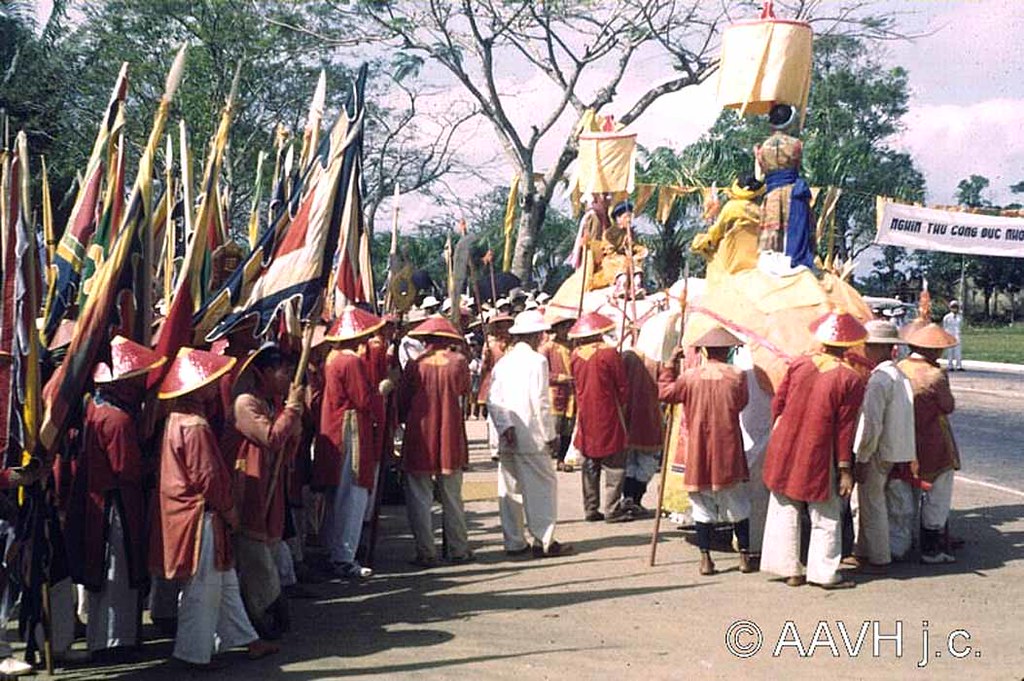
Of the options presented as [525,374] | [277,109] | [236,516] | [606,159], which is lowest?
[236,516]

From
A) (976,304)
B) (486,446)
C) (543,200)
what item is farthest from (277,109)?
(976,304)

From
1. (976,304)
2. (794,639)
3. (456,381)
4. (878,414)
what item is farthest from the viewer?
(976,304)

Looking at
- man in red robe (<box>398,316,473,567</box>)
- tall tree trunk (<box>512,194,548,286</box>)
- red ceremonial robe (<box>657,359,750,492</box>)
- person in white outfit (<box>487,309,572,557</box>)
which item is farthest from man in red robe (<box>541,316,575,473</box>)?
tall tree trunk (<box>512,194,548,286</box>)

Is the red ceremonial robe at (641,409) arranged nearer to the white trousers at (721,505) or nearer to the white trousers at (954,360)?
the white trousers at (721,505)

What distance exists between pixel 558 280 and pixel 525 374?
37.6 metres

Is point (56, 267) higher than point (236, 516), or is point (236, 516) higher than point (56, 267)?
point (56, 267)

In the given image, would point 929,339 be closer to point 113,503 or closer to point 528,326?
point 528,326

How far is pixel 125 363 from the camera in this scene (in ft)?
20.7

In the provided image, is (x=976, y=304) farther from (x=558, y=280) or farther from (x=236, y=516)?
(x=236, y=516)

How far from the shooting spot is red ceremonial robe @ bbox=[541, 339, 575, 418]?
42.5 ft

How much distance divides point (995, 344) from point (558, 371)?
32824 mm

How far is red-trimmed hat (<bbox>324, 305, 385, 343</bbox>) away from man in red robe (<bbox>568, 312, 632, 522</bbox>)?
244 centimetres

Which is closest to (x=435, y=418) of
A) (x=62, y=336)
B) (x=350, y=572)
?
(x=350, y=572)

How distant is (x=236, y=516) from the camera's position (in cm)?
631
